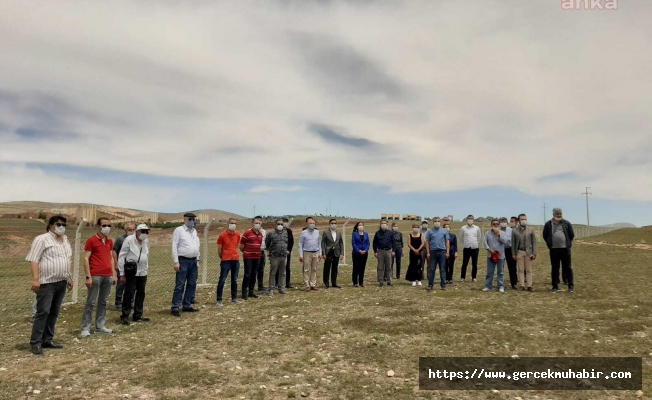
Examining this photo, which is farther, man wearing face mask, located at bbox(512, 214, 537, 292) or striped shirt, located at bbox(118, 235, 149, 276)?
man wearing face mask, located at bbox(512, 214, 537, 292)

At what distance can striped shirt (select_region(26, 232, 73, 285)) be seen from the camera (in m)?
6.25

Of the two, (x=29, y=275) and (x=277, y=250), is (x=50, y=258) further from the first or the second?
(x=29, y=275)

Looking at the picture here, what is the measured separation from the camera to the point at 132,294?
8.27 m

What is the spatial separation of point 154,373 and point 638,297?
36.6ft

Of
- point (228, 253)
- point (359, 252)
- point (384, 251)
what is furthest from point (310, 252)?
point (228, 253)

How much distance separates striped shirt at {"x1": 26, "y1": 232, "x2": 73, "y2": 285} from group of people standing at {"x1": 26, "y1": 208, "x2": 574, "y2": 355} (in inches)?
0.6

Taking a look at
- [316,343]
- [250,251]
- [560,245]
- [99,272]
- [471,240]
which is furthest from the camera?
[471,240]

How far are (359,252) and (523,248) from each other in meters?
4.73

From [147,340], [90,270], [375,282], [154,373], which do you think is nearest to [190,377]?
[154,373]

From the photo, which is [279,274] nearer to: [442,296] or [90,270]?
[442,296]

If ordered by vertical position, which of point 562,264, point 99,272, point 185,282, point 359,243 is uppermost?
point 359,243

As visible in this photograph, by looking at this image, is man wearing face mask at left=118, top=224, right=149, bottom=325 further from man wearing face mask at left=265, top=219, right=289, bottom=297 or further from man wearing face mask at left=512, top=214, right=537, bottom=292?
man wearing face mask at left=512, top=214, right=537, bottom=292

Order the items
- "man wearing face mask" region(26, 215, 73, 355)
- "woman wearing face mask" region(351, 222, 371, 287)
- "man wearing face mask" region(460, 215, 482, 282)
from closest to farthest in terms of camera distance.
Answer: "man wearing face mask" region(26, 215, 73, 355)
"woman wearing face mask" region(351, 222, 371, 287)
"man wearing face mask" region(460, 215, 482, 282)

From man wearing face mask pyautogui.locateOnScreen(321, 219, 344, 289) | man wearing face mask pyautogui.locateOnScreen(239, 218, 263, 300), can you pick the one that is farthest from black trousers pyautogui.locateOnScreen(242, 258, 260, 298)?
man wearing face mask pyautogui.locateOnScreen(321, 219, 344, 289)
